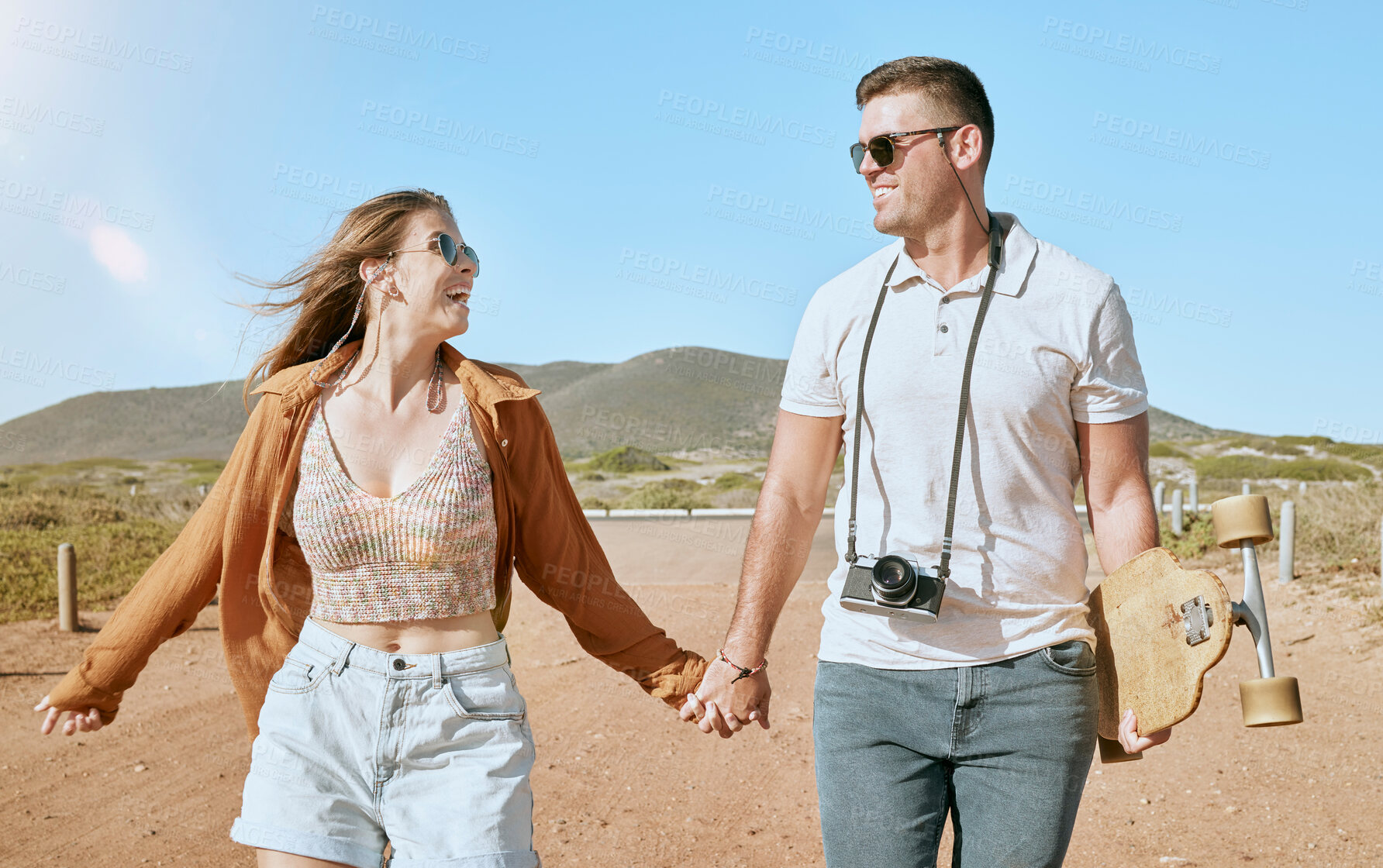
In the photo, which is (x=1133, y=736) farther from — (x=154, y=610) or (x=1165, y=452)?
(x=1165, y=452)

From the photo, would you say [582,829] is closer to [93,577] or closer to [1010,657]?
[1010,657]

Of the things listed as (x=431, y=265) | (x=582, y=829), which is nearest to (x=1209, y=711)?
(x=582, y=829)

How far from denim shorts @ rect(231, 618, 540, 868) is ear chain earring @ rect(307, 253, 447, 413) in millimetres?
713

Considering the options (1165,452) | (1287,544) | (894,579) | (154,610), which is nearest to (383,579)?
(154,610)

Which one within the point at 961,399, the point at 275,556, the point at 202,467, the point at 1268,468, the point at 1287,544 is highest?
the point at 961,399

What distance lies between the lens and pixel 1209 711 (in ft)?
25.1

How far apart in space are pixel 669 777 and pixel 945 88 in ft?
15.3

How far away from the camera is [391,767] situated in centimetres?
251

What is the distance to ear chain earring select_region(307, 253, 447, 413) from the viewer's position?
9.66 feet

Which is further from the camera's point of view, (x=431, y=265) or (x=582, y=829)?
(x=582, y=829)

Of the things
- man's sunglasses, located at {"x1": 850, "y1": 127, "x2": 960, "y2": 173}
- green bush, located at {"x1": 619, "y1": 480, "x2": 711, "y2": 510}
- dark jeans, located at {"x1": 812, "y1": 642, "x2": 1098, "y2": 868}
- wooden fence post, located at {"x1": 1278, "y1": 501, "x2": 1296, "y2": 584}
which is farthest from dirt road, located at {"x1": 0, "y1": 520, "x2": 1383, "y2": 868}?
green bush, located at {"x1": 619, "y1": 480, "x2": 711, "y2": 510}

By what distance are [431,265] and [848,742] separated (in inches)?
65.4

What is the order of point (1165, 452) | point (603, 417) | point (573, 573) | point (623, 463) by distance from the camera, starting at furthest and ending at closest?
point (603, 417) → point (1165, 452) → point (623, 463) → point (573, 573)

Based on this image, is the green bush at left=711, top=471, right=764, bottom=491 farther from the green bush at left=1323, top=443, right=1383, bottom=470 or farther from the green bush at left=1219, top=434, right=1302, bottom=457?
the green bush at left=1219, top=434, right=1302, bottom=457
